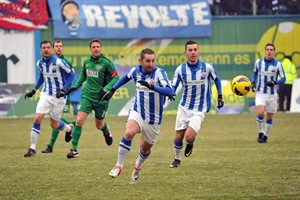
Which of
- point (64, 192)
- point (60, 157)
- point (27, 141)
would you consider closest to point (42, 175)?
point (64, 192)

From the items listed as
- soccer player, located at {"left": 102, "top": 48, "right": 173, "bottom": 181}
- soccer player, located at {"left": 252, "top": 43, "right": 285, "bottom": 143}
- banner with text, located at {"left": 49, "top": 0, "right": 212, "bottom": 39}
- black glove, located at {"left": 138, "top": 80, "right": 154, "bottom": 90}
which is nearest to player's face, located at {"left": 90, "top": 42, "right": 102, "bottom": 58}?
soccer player, located at {"left": 102, "top": 48, "right": 173, "bottom": 181}

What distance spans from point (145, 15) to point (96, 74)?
15.6 m

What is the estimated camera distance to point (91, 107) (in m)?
17.1

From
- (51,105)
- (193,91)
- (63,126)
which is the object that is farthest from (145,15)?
(193,91)

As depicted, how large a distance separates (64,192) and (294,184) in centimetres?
333

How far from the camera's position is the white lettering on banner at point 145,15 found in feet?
105

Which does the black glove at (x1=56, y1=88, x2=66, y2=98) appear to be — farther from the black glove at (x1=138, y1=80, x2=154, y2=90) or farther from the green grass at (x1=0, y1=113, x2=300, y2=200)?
the black glove at (x1=138, y1=80, x2=154, y2=90)

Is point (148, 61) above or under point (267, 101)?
above

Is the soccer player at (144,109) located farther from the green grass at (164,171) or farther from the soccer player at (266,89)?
the soccer player at (266,89)

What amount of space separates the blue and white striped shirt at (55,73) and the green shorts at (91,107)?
3.20ft

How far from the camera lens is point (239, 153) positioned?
17.7 meters

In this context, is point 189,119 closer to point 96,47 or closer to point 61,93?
point 96,47

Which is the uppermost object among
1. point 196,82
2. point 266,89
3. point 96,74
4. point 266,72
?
point 196,82

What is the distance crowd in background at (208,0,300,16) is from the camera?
3325 cm
